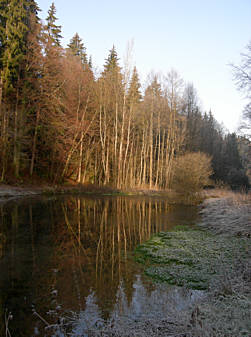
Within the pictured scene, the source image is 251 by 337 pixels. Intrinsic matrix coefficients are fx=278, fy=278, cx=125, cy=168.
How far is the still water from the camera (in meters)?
3.86

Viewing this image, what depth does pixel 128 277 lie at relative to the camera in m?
5.48

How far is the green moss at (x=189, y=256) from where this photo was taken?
214 inches

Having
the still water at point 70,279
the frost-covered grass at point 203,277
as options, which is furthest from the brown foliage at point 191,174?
the still water at point 70,279

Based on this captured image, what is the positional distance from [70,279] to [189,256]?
9.64 feet

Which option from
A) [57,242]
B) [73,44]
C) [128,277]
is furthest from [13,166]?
[73,44]

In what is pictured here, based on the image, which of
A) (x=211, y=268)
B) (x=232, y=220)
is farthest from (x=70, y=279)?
(x=232, y=220)

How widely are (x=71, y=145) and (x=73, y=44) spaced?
2117 cm

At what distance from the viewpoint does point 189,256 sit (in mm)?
6676

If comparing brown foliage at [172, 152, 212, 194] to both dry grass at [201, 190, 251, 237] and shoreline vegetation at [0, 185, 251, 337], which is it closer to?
dry grass at [201, 190, 251, 237]

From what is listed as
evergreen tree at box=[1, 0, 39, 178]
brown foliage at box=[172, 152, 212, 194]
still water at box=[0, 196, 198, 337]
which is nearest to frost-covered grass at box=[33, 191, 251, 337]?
still water at box=[0, 196, 198, 337]

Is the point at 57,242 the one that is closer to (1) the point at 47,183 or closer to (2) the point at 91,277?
(2) the point at 91,277

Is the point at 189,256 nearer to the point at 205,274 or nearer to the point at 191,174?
the point at 205,274

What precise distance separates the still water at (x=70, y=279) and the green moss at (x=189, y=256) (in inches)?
15.5

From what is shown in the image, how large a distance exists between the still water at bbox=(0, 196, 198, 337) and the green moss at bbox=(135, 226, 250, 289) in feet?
1.29
